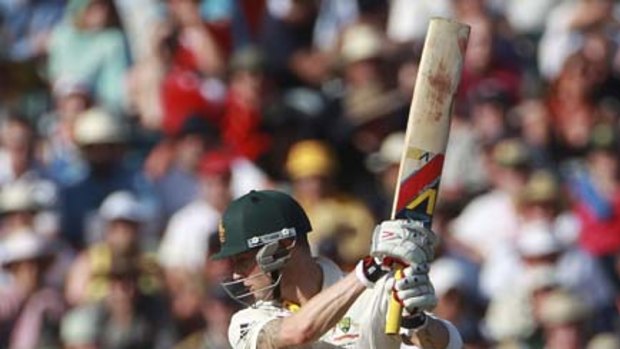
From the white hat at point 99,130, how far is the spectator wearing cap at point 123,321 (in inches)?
47.3

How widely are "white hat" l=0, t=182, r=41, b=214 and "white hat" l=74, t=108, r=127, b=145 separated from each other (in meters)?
0.43

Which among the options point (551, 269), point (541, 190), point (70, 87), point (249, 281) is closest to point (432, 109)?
point (249, 281)

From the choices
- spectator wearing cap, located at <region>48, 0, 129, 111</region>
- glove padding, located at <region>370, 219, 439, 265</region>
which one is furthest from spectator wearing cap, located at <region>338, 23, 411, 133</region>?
glove padding, located at <region>370, 219, 439, 265</region>

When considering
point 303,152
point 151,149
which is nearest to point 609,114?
point 303,152

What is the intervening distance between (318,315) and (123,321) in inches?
199

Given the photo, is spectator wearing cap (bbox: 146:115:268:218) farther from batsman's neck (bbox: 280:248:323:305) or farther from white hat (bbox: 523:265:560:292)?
batsman's neck (bbox: 280:248:323:305)

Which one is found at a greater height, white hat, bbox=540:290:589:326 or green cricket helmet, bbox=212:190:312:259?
green cricket helmet, bbox=212:190:312:259

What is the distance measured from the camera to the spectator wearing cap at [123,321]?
1326 cm

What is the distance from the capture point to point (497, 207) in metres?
13.4

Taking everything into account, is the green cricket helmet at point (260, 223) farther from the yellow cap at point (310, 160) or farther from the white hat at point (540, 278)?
the yellow cap at point (310, 160)

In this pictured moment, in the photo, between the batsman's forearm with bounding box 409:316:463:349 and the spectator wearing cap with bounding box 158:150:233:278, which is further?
the spectator wearing cap with bounding box 158:150:233:278

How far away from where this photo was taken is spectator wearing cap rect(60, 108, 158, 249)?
564 inches

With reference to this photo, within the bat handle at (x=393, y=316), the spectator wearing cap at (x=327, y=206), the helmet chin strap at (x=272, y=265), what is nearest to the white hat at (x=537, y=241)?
the spectator wearing cap at (x=327, y=206)

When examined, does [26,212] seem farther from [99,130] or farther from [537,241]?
[537,241]
